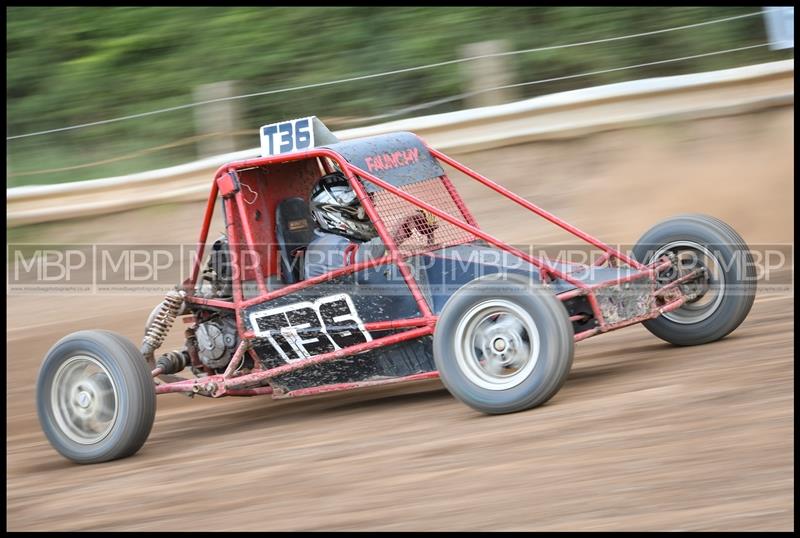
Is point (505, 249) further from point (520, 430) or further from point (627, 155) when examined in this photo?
point (627, 155)

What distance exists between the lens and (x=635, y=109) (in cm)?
883

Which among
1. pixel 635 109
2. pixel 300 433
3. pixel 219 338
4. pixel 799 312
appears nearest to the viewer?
pixel 300 433

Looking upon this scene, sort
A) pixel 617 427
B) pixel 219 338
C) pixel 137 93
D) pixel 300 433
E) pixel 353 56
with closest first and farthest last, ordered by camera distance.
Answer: pixel 617 427 → pixel 300 433 → pixel 219 338 → pixel 353 56 → pixel 137 93

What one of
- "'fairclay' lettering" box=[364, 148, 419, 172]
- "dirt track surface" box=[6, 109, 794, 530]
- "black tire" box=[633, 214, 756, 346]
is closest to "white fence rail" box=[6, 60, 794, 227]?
"dirt track surface" box=[6, 109, 794, 530]

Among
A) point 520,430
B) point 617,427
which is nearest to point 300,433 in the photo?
point 520,430

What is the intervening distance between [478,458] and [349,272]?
1353 mm

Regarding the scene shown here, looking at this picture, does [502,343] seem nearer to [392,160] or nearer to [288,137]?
[392,160]

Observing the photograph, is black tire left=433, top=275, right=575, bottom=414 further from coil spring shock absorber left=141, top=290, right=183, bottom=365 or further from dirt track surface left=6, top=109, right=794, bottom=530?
coil spring shock absorber left=141, top=290, right=183, bottom=365

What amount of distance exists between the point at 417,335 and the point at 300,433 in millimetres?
775

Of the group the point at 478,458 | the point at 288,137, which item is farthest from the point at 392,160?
the point at 478,458

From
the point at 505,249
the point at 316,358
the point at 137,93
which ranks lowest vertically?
the point at 316,358

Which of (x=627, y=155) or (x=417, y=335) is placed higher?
(x=627, y=155)

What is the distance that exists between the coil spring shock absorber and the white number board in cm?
90

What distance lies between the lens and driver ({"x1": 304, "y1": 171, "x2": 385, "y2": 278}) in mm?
5379
